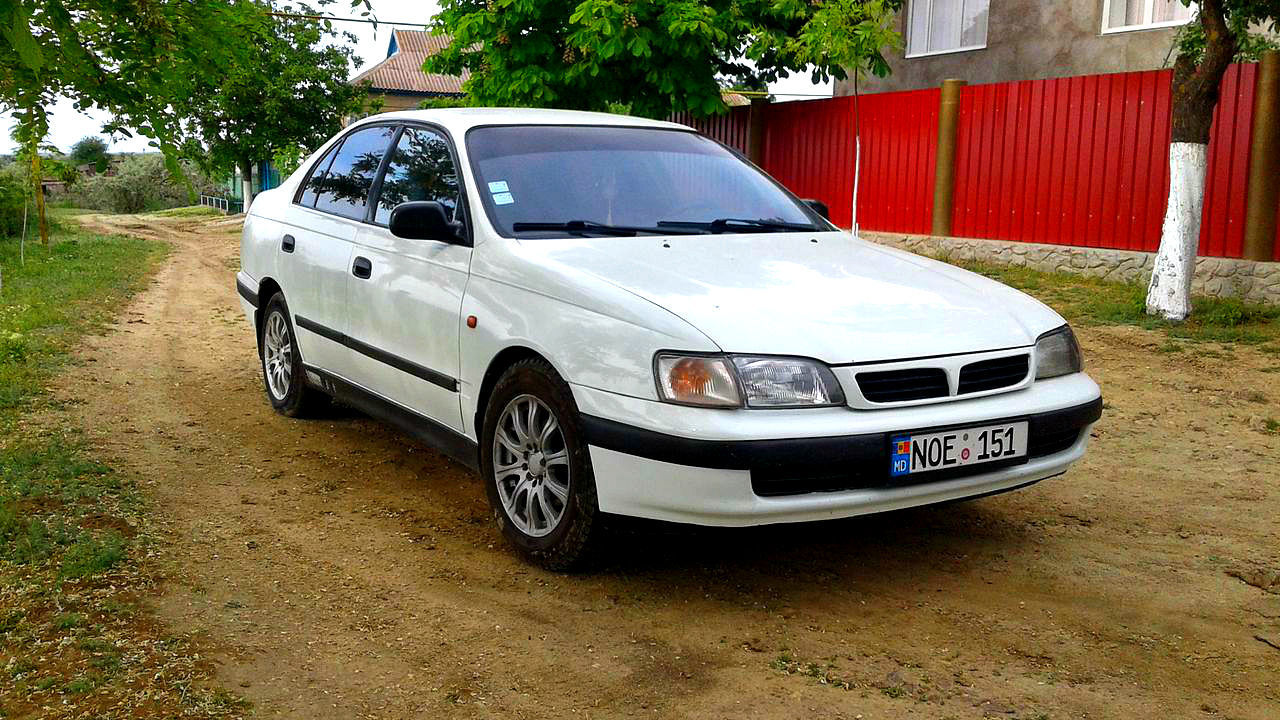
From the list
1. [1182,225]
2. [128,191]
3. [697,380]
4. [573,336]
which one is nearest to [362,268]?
[573,336]

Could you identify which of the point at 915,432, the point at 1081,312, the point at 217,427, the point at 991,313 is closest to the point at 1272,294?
the point at 1081,312

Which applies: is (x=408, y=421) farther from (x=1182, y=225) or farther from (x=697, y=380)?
(x=1182, y=225)

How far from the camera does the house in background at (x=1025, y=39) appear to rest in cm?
1497

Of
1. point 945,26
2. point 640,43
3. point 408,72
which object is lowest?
point 640,43

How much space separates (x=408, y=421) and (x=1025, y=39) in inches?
553

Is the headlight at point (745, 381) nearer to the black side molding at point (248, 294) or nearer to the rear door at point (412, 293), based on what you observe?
the rear door at point (412, 293)

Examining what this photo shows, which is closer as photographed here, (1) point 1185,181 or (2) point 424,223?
(2) point 424,223

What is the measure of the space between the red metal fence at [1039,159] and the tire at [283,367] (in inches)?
328

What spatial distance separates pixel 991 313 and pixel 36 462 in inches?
171

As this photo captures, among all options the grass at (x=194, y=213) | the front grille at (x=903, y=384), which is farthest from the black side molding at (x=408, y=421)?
the grass at (x=194, y=213)

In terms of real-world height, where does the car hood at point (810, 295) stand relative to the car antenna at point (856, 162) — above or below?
below

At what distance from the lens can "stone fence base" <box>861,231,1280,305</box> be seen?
10.1 meters

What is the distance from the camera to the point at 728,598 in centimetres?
Result: 396

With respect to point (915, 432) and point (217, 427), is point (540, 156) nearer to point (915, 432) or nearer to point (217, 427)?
point (915, 432)
